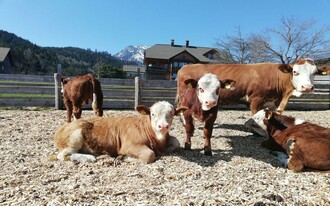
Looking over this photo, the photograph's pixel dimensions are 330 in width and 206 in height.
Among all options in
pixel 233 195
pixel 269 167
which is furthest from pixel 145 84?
pixel 233 195

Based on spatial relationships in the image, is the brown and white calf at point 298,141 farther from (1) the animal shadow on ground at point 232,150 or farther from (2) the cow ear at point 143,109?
(2) the cow ear at point 143,109

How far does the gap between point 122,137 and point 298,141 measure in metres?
2.81

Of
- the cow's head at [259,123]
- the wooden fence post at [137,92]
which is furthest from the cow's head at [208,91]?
the wooden fence post at [137,92]

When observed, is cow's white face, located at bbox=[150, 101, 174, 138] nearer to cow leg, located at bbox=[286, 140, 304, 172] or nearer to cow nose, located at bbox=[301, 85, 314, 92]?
cow leg, located at bbox=[286, 140, 304, 172]

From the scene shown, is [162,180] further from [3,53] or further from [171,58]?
[3,53]

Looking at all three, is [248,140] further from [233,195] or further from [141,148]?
[233,195]

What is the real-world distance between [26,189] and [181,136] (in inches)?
143

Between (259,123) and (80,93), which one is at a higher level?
(80,93)

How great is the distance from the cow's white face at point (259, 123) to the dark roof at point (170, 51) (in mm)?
43814

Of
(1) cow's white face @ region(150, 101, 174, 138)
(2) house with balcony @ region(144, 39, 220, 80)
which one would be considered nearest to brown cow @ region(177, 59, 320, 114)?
(1) cow's white face @ region(150, 101, 174, 138)

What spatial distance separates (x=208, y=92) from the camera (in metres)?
4.59

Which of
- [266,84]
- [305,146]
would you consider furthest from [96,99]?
[305,146]

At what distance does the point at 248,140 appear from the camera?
618cm

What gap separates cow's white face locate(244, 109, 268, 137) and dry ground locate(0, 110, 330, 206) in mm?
786
